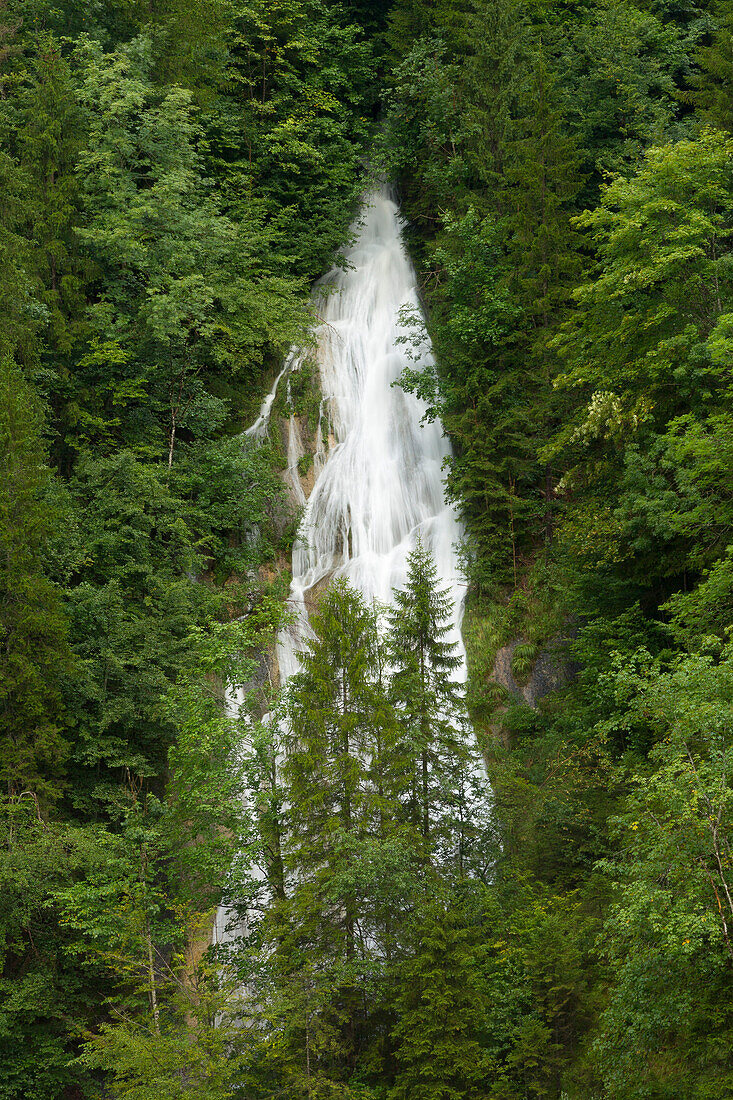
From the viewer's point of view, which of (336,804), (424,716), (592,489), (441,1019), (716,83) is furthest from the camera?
(716,83)

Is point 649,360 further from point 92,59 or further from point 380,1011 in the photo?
point 92,59

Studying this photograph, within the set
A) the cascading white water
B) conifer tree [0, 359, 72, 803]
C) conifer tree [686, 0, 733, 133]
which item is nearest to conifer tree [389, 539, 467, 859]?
the cascading white water

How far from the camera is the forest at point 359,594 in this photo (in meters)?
11.7

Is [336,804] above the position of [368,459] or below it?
below

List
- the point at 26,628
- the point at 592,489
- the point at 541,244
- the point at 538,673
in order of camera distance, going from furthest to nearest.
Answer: the point at 541,244
the point at 538,673
the point at 592,489
the point at 26,628

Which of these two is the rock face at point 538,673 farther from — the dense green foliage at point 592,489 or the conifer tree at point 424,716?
the conifer tree at point 424,716

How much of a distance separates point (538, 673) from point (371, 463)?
6.69 meters

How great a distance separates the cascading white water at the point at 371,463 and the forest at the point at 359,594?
0.53 meters

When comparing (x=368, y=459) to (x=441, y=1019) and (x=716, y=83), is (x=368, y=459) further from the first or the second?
(x=441, y=1019)

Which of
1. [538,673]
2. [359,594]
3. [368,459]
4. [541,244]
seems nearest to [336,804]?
[359,594]

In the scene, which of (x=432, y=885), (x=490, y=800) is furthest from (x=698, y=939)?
(x=490, y=800)

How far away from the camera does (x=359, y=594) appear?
15555 mm

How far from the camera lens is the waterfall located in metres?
21.5

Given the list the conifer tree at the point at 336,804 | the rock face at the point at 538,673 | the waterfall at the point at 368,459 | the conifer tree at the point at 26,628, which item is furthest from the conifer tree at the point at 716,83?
the conifer tree at the point at 26,628
